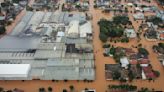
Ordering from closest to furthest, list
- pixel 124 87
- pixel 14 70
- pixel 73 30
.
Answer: pixel 124 87
pixel 14 70
pixel 73 30

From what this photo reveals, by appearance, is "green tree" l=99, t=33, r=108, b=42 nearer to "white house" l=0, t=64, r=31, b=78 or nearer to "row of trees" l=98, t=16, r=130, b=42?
"row of trees" l=98, t=16, r=130, b=42

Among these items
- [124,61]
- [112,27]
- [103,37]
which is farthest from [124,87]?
[112,27]

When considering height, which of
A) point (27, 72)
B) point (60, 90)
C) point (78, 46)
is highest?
point (78, 46)

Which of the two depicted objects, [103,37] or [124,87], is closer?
[124,87]

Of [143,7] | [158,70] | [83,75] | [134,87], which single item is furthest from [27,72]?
[143,7]

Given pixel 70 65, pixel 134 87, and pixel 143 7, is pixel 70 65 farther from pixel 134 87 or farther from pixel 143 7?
pixel 143 7

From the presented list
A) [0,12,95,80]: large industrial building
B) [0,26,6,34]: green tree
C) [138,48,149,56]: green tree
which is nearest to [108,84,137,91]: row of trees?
[0,12,95,80]: large industrial building

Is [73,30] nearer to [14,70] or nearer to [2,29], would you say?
[2,29]

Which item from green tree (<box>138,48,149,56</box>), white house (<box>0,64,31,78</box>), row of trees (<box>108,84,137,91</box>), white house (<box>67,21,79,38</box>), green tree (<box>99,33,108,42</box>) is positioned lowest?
row of trees (<box>108,84,137,91</box>)
